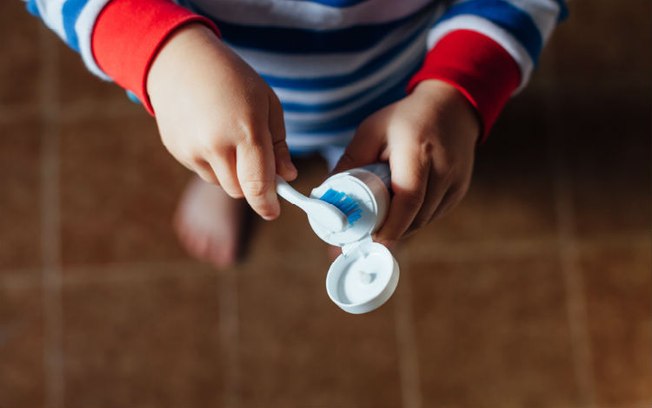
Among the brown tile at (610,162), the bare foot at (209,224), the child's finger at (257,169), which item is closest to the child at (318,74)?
the child's finger at (257,169)

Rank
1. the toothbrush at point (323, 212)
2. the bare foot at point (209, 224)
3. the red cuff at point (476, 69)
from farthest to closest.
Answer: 1. the bare foot at point (209, 224)
2. the red cuff at point (476, 69)
3. the toothbrush at point (323, 212)

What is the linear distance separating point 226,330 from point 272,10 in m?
0.56

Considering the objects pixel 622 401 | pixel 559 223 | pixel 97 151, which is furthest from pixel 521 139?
pixel 97 151

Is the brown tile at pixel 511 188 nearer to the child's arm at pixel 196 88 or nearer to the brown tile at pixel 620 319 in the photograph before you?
the brown tile at pixel 620 319

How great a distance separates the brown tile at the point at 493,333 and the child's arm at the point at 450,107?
480 mm

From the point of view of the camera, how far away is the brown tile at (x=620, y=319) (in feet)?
3.03

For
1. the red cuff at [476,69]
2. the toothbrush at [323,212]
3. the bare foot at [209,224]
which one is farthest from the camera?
the bare foot at [209,224]

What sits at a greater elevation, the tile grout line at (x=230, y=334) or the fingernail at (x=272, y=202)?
the fingernail at (x=272, y=202)

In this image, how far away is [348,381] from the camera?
0.92 m

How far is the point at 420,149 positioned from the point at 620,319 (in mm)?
666

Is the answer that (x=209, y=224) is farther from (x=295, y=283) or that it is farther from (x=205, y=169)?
(x=205, y=169)

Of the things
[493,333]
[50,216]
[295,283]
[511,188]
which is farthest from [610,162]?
[50,216]

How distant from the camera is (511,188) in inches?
37.1

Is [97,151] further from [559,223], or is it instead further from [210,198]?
[559,223]
